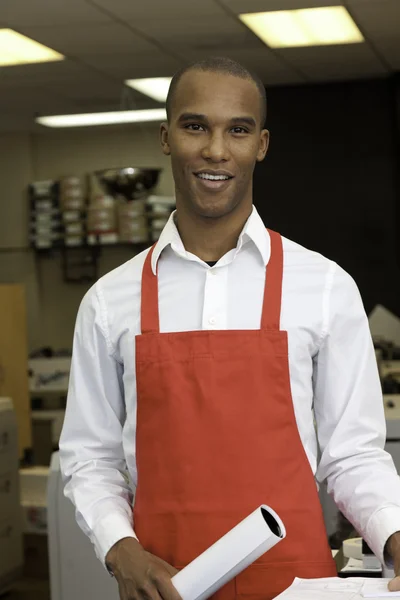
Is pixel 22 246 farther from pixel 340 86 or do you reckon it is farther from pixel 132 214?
pixel 340 86

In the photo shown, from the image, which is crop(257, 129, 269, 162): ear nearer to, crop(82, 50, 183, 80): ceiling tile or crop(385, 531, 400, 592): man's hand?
crop(385, 531, 400, 592): man's hand

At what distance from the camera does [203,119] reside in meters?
1.48

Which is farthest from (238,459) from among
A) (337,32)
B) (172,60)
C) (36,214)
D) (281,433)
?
(36,214)

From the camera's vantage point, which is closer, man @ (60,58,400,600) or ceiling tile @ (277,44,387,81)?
man @ (60,58,400,600)

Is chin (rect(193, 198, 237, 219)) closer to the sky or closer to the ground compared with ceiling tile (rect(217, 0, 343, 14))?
closer to the ground

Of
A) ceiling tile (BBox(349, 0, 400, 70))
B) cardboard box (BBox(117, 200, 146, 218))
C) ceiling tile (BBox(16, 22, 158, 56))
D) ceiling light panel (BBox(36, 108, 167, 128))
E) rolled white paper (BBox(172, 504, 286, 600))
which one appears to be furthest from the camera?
cardboard box (BBox(117, 200, 146, 218))

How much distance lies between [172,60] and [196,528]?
18.3ft

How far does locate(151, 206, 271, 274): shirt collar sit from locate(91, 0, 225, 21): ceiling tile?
376 centimetres

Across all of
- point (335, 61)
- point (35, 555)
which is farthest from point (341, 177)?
point (35, 555)

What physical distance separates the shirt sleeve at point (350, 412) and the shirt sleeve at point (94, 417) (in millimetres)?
305

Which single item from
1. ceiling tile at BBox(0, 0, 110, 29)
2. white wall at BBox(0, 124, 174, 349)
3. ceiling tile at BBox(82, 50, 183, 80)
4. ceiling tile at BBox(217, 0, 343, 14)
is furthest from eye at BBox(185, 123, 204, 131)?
white wall at BBox(0, 124, 174, 349)

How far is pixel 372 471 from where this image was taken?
1441mm

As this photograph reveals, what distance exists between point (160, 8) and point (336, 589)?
173 inches

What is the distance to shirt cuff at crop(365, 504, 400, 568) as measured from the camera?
4.52ft
